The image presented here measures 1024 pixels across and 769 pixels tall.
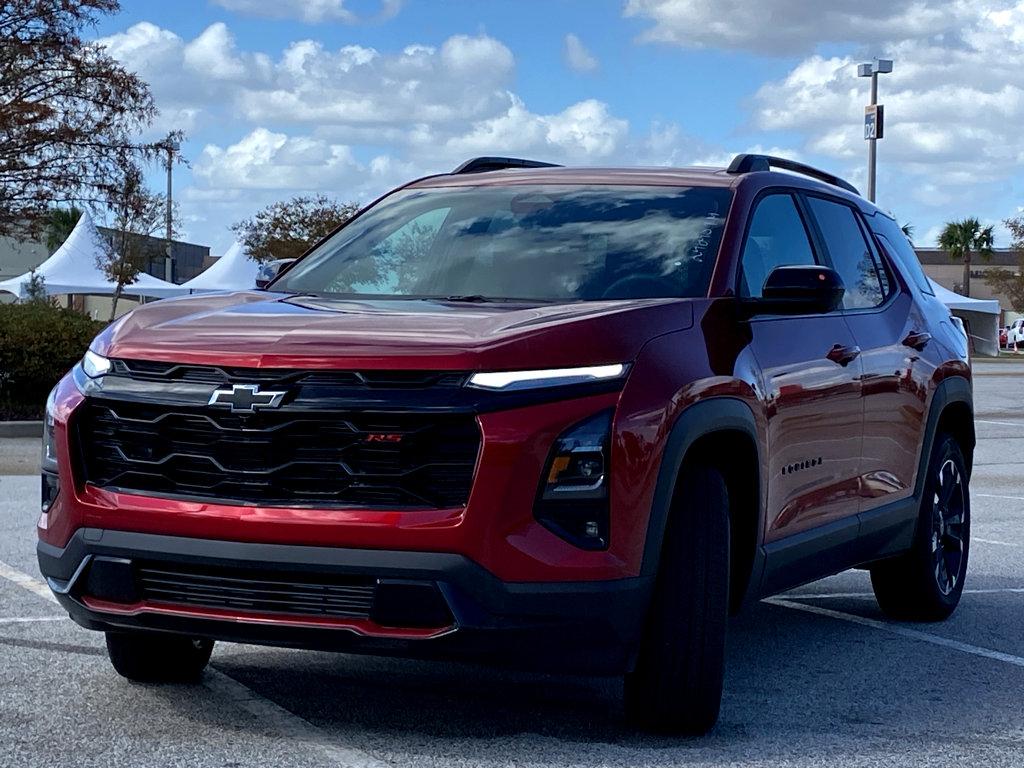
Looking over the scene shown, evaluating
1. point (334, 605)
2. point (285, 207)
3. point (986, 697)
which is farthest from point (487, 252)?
point (285, 207)

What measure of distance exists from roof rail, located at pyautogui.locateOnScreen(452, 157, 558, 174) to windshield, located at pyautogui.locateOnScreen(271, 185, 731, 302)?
18.5 inches

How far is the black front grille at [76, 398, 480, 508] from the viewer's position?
443 centimetres

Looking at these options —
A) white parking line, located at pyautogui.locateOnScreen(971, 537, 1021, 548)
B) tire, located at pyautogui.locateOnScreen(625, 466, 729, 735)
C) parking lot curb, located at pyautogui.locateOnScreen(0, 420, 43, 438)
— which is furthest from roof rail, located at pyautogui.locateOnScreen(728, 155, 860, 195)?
parking lot curb, located at pyautogui.locateOnScreen(0, 420, 43, 438)

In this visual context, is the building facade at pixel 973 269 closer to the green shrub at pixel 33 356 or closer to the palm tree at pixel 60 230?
the palm tree at pixel 60 230

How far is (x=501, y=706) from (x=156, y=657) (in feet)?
3.86

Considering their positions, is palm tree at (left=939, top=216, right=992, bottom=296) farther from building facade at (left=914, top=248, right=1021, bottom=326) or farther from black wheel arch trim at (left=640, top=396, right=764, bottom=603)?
black wheel arch trim at (left=640, top=396, right=764, bottom=603)

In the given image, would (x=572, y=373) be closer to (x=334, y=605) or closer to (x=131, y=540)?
(x=334, y=605)

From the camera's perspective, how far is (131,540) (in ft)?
15.2

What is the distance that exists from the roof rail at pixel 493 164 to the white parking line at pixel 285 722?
2405 millimetres

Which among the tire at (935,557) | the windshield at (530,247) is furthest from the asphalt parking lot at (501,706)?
the windshield at (530,247)

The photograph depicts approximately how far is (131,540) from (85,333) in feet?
52.9

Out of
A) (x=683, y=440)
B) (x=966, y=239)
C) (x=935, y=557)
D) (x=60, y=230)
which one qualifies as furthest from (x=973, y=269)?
(x=683, y=440)

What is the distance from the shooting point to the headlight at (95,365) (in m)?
4.86

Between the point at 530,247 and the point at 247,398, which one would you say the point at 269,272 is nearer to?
the point at 530,247
